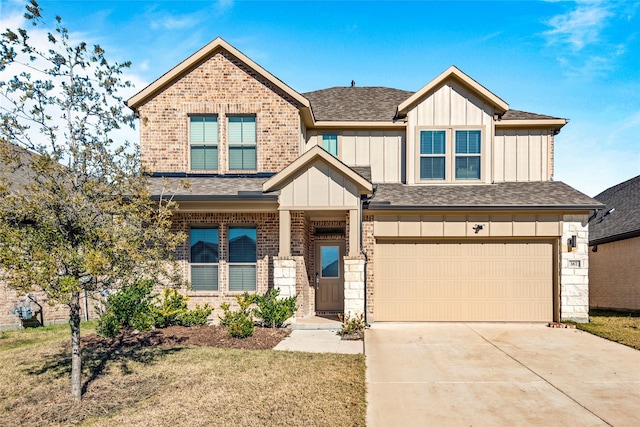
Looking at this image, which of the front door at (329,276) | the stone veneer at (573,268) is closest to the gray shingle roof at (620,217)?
the stone veneer at (573,268)

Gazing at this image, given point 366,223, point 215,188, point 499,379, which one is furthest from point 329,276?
point 499,379

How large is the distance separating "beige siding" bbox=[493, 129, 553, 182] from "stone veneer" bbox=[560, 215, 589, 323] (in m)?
2.08

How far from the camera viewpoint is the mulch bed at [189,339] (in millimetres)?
9805

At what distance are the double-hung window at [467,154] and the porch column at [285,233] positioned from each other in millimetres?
5882

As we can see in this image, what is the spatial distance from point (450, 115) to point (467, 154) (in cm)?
133

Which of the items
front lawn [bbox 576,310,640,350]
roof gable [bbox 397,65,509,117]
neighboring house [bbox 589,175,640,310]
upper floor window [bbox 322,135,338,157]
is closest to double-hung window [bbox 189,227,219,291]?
upper floor window [bbox 322,135,338,157]

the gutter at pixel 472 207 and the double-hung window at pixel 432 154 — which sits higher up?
the double-hung window at pixel 432 154

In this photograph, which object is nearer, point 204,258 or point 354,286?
point 354,286

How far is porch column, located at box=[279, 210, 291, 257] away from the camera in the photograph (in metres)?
11.6

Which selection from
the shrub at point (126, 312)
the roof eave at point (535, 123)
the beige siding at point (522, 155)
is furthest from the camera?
the beige siding at point (522, 155)

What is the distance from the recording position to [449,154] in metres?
14.1

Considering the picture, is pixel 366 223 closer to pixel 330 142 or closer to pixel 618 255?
pixel 330 142

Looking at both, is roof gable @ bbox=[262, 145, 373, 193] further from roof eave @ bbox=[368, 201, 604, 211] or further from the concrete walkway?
the concrete walkway

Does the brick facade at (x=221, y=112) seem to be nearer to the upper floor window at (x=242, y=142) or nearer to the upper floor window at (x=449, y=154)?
the upper floor window at (x=242, y=142)
